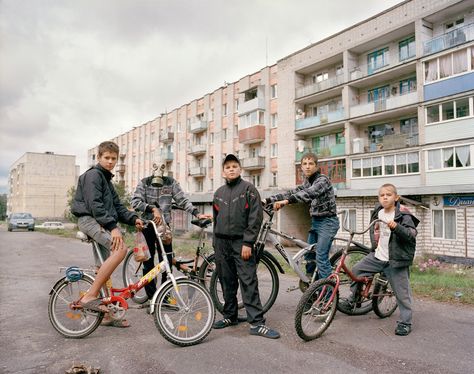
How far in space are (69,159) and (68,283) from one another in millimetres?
107005

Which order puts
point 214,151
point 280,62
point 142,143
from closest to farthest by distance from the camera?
1. point 280,62
2. point 214,151
3. point 142,143

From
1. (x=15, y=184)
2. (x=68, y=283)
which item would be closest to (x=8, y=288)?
(x=68, y=283)

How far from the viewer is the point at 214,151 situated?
43531 mm

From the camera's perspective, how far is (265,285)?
542 centimetres

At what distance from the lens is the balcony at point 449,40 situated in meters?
22.3

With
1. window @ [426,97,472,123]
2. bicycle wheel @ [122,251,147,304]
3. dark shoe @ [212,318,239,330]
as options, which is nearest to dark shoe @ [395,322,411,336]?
dark shoe @ [212,318,239,330]

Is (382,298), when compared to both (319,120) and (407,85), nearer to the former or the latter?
(407,85)

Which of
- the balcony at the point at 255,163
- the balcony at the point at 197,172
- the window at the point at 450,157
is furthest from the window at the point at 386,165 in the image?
the balcony at the point at 197,172

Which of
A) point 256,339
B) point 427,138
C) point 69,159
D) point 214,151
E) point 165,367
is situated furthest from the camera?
point 69,159

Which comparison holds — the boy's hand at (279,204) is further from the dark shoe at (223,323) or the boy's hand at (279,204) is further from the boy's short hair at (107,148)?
the boy's short hair at (107,148)

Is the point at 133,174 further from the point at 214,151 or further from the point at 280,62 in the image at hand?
the point at 280,62

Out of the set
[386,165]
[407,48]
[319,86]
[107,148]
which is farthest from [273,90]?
[107,148]

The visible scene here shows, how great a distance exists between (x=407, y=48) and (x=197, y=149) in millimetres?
26004

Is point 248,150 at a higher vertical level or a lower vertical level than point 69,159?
lower
